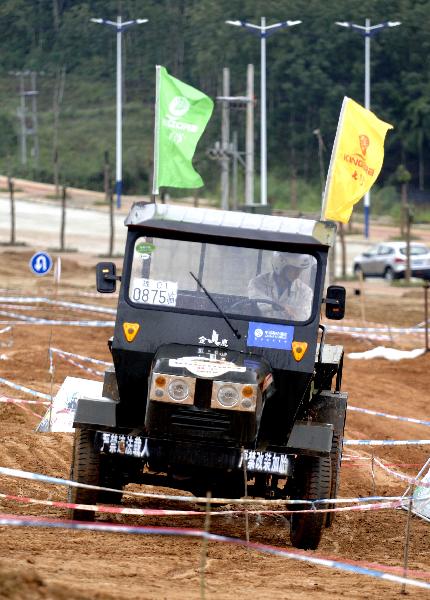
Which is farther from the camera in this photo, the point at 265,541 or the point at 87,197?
the point at 87,197

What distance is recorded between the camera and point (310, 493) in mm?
10492

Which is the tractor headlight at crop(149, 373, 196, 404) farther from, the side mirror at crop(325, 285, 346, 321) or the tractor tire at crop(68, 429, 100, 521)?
the side mirror at crop(325, 285, 346, 321)

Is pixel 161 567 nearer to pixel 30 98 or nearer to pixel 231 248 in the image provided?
→ pixel 231 248

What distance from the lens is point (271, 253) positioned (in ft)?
34.2

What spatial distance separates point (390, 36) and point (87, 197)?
73.7ft

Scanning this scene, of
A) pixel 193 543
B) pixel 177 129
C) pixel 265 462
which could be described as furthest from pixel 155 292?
pixel 177 129

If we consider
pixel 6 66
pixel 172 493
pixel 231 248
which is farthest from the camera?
pixel 6 66

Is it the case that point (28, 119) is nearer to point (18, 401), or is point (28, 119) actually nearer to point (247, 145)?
point (247, 145)

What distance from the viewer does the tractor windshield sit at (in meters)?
10.4

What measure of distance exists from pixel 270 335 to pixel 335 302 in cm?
62

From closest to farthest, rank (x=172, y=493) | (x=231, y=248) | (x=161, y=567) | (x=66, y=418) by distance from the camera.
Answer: (x=161, y=567), (x=231, y=248), (x=172, y=493), (x=66, y=418)

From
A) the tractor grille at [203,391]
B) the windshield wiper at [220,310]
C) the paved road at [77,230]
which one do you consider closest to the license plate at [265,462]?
the tractor grille at [203,391]

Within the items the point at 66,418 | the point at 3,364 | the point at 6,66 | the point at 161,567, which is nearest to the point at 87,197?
the point at 6,66

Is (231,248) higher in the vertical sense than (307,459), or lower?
higher
